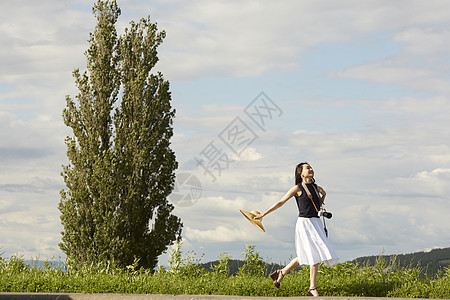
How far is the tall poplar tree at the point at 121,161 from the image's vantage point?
43.6ft

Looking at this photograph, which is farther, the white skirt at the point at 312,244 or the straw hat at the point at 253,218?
the straw hat at the point at 253,218

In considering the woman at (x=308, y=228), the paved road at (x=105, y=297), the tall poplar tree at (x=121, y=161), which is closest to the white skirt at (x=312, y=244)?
the woman at (x=308, y=228)

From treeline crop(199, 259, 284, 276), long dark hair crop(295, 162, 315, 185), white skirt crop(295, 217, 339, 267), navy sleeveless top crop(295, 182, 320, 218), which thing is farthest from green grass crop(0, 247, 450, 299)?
long dark hair crop(295, 162, 315, 185)

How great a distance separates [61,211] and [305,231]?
7.79 meters

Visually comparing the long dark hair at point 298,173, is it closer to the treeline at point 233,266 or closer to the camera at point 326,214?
the camera at point 326,214

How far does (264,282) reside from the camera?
9453 mm

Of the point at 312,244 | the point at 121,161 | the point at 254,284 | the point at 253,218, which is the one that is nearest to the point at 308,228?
the point at 312,244

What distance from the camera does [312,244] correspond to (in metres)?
8.62

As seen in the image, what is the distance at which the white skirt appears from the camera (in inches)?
336

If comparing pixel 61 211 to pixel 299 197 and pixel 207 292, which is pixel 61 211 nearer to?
pixel 207 292

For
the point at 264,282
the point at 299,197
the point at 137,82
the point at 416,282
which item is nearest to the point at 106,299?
the point at 264,282

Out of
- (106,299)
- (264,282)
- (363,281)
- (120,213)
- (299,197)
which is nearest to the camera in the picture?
(106,299)

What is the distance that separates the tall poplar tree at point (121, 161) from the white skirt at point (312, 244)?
18.8 ft

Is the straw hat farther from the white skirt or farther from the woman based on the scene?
the white skirt
